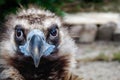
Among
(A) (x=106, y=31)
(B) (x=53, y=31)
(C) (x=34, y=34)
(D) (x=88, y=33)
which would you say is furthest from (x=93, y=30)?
(C) (x=34, y=34)

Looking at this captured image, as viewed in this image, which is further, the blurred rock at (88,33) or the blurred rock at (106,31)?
the blurred rock at (106,31)

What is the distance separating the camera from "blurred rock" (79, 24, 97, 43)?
7.68m

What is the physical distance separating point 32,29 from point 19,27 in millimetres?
143

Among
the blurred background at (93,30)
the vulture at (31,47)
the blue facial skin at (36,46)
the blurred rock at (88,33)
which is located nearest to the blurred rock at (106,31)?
the blurred background at (93,30)

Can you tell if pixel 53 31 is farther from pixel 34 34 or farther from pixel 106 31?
pixel 106 31

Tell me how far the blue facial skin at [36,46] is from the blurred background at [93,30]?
1743mm

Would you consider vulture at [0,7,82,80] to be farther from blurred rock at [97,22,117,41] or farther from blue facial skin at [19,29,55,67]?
blurred rock at [97,22,117,41]

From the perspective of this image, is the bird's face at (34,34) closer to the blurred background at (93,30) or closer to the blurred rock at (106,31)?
the blurred background at (93,30)

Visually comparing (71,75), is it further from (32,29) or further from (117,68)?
(117,68)

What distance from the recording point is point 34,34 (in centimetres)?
330

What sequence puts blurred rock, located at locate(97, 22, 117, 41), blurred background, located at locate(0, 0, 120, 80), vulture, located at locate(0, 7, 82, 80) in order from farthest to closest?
blurred rock, located at locate(97, 22, 117, 41) < blurred background, located at locate(0, 0, 120, 80) < vulture, located at locate(0, 7, 82, 80)

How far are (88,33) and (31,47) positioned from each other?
14.5 feet

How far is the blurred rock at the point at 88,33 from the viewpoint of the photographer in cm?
768

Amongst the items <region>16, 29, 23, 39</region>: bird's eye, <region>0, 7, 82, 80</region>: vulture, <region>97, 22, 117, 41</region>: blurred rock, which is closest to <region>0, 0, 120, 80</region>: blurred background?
<region>97, 22, 117, 41</region>: blurred rock
